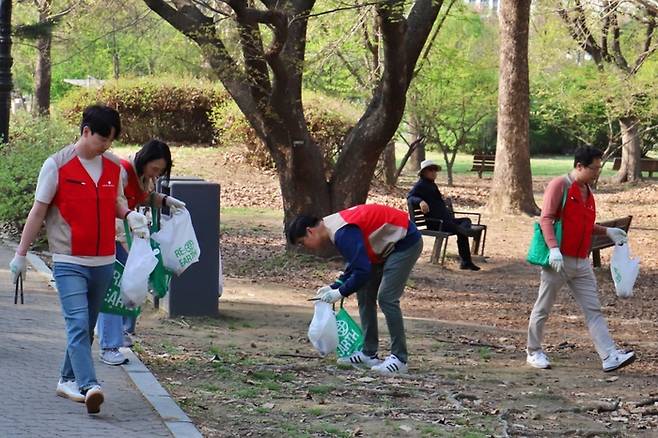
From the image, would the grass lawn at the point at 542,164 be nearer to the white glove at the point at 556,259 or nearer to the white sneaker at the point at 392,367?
the white glove at the point at 556,259

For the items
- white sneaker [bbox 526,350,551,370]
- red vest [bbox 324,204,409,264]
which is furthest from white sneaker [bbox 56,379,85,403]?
white sneaker [bbox 526,350,551,370]

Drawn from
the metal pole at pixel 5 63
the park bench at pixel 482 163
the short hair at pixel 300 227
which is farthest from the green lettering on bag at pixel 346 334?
the park bench at pixel 482 163

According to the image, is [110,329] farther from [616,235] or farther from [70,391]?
[616,235]

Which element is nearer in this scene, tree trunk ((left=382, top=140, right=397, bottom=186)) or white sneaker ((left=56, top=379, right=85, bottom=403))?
white sneaker ((left=56, top=379, right=85, bottom=403))

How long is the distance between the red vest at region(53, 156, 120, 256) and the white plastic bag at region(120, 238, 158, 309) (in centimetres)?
47

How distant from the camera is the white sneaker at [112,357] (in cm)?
795

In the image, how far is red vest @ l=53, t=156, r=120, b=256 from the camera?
6398 mm

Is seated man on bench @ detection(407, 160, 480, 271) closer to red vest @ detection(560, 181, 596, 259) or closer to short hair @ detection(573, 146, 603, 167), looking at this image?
red vest @ detection(560, 181, 596, 259)

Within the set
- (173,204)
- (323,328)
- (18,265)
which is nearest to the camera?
(18,265)

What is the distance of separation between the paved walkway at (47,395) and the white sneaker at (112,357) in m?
0.05

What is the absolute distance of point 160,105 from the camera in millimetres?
30875

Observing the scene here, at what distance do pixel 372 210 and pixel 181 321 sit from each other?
3.01 m

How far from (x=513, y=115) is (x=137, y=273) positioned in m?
16.0

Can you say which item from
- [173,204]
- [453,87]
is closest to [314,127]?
[453,87]
